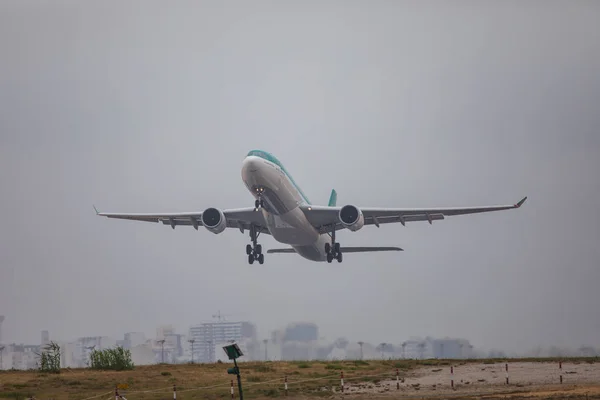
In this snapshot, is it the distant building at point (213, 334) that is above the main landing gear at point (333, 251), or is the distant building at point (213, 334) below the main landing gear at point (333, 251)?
below

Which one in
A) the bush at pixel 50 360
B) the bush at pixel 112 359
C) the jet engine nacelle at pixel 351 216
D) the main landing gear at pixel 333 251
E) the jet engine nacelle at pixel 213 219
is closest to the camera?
the bush at pixel 50 360

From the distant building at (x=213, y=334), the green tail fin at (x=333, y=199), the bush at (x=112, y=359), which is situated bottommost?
the bush at (x=112, y=359)

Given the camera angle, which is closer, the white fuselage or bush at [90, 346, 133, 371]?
the white fuselage

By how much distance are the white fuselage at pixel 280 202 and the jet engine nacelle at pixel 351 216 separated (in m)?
2.29

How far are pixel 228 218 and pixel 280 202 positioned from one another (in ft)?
22.9

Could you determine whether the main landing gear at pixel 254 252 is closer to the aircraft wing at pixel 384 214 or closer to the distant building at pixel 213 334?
the aircraft wing at pixel 384 214

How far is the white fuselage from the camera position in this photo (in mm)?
50219

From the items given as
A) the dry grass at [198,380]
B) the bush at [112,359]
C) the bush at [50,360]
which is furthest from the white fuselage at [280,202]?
the bush at [50,360]

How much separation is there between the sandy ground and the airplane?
9078 mm

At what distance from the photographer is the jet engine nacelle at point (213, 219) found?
56.0 m

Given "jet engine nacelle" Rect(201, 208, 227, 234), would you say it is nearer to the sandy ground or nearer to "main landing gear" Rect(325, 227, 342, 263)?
"main landing gear" Rect(325, 227, 342, 263)

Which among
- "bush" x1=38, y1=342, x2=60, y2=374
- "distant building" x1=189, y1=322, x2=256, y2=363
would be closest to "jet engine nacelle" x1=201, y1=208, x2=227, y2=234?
"bush" x1=38, y1=342, x2=60, y2=374

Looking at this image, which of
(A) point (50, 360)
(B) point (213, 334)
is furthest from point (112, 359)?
(B) point (213, 334)

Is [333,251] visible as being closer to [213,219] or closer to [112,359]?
[213,219]
